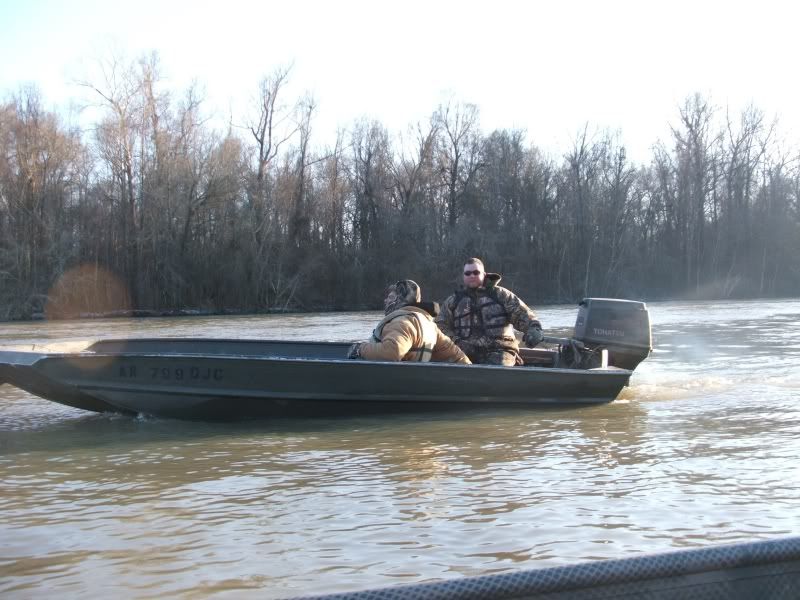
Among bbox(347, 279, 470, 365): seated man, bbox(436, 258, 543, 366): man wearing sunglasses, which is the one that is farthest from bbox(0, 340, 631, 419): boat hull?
bbox(436, 258, 543, 366): man wearing sunglasses

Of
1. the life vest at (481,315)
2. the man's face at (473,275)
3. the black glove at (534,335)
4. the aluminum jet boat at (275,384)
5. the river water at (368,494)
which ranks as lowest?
the river water at (368,494)

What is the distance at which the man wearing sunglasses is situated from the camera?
28.3ft

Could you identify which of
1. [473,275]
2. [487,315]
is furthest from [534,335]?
[473,275]

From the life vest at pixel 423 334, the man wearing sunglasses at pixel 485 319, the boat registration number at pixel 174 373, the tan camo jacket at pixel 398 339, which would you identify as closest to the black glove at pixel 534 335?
the man wearing sunglasses at pixel 485 319

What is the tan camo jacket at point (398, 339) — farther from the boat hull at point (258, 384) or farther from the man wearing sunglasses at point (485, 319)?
the man wearing sunglasses at point (485, 319)

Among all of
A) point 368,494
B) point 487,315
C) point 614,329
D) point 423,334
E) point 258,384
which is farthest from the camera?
point 614,329

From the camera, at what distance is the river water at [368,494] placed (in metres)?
4.15

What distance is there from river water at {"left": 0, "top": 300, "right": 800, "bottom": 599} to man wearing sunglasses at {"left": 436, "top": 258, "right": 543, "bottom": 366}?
67cm

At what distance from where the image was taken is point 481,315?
8727mm

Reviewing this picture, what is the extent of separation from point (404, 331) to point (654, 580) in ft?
19.5

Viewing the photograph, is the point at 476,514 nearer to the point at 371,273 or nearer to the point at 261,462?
the point at 261,462

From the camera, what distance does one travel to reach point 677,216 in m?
58.6

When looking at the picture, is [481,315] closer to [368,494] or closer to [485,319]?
[485,319]

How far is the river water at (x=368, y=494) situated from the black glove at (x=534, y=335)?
74cm
